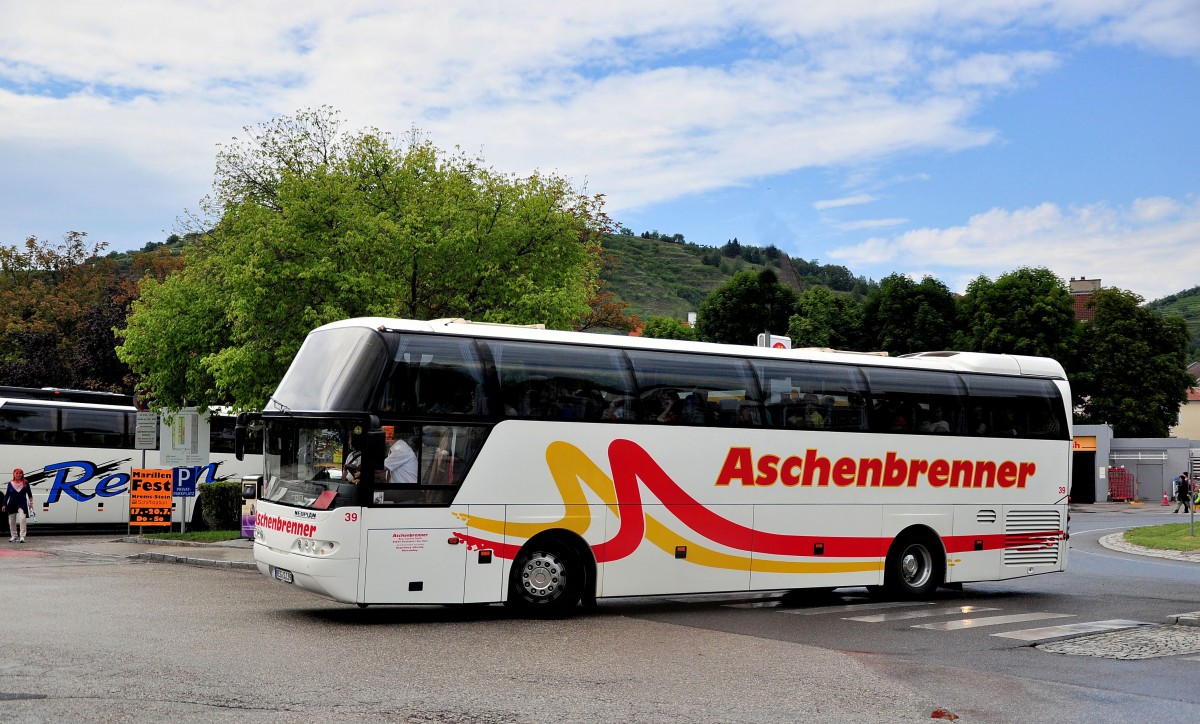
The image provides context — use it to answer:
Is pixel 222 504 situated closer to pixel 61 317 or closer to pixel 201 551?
pixel 201 551

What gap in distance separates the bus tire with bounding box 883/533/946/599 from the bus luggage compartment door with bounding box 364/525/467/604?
264 inches

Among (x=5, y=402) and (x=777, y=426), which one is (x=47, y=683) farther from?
(x=5, y=402)

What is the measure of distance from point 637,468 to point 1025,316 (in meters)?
60.4

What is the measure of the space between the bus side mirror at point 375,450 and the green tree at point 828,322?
2574 inches

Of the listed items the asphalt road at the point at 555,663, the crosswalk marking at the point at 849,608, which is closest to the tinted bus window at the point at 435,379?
the asphalt road at the point at 555,663

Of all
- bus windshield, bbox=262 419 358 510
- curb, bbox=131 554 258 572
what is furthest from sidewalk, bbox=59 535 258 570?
bus windshield, bbox=262 419 358 510

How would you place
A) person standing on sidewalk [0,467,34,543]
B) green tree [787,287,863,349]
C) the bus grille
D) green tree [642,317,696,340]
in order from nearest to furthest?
the bus grille < person standing on sidewalk [0,467,34,543] < green tree [787,287,863,349] < green tree [642,317,696,340]

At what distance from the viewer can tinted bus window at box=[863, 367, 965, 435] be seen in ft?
56.4

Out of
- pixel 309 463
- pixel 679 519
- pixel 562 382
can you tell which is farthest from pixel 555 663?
pixel 679 519

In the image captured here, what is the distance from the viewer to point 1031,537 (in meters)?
18.7

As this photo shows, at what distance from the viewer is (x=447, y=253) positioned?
2598cm

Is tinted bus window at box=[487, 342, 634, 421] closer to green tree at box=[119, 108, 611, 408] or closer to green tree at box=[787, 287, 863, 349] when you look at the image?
green tree at box=[119, 108, 611, 408]

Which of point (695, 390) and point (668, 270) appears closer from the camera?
point (695, 390)

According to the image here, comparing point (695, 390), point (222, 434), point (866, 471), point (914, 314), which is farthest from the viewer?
point (914, 314)
